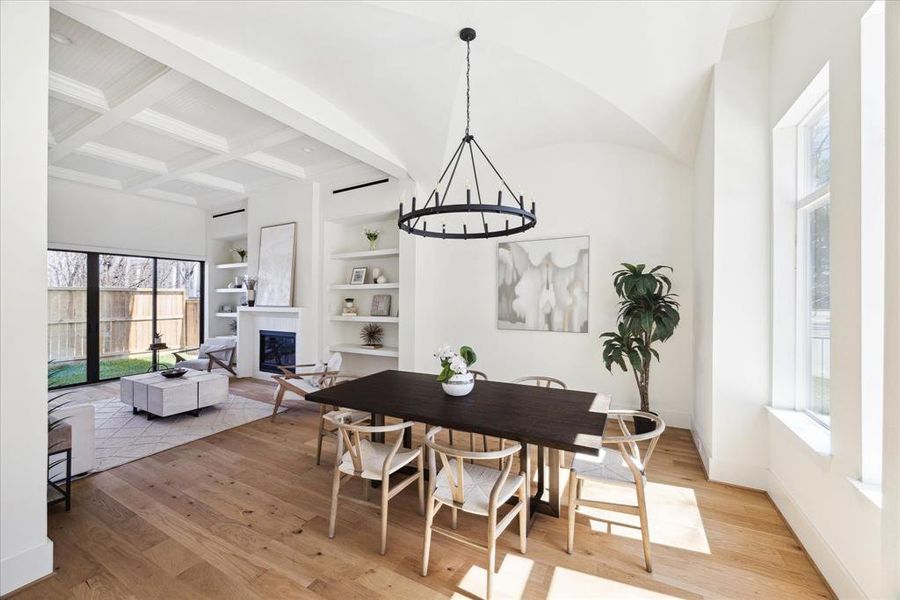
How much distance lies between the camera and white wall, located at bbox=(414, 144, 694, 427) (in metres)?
3.96

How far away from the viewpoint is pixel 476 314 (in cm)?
498

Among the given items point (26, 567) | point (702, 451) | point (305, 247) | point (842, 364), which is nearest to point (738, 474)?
point (702, 451)

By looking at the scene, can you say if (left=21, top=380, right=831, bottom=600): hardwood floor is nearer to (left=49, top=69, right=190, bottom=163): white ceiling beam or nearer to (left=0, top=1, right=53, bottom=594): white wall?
(left=0, top=1, right=53, bottom=594): white wall

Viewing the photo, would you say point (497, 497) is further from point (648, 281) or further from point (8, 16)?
point (8, 16)

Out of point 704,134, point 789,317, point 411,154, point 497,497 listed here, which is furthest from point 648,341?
point 411,154

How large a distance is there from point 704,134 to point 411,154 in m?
2.93

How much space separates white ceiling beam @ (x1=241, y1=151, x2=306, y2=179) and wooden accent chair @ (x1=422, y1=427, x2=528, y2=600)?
188 inches

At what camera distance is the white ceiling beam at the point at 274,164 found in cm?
514

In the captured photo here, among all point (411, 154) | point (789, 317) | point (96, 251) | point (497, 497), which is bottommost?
point (497, 497)

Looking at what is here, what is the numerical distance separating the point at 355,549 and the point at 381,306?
4037 millimetres

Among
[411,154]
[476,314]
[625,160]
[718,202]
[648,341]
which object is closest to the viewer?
[718,202]

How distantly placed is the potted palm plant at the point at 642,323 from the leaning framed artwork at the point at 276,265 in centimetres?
478

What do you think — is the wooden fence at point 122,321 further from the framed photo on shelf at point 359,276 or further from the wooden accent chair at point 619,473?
the wooden accent chair at point 619,473

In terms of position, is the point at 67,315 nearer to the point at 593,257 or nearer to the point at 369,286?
the point at 369,286
